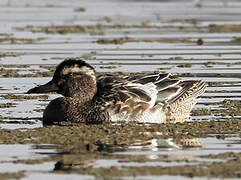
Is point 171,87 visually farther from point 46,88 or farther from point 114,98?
point 46,88

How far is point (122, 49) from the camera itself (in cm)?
2167

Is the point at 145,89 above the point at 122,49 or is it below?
below

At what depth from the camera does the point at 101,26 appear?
2569 cm

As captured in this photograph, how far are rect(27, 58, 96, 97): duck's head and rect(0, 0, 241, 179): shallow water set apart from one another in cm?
46

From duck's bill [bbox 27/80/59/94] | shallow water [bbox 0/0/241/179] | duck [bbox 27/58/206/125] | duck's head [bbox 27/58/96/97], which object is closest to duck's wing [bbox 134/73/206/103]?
duck [bbox 27/58/206/125]

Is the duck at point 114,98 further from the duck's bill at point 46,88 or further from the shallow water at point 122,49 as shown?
the shallow water at point 122,49

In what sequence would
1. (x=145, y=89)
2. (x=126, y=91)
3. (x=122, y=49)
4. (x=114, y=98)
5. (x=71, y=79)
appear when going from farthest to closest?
(x=122, y=49), (x=71, y=79), (x=145, y=89), (x=126, y=91), (x=114, y=98)

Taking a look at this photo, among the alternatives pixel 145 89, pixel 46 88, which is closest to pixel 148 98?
pixel 145 89

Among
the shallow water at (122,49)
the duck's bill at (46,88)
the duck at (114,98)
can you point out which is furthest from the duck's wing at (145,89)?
the duck's bill at (46,88)

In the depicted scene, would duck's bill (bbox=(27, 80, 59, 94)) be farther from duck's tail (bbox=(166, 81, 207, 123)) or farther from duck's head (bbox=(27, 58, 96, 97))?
duck's tail (bbox=(166, 81, 207, 123))

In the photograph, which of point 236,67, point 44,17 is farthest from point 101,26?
point 236,67

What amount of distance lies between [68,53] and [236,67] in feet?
12.4

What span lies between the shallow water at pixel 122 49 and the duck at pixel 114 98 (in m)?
0.37

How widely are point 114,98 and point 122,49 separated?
317 inches
